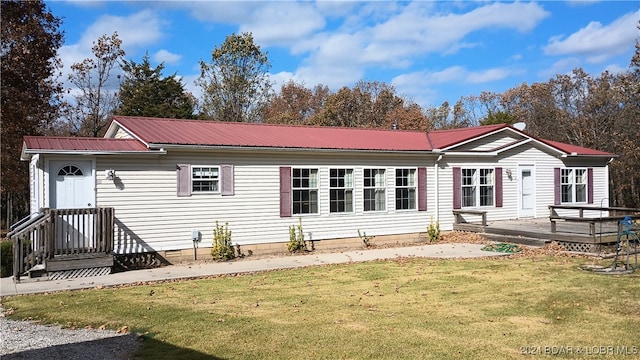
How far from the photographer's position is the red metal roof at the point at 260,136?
13141 mm

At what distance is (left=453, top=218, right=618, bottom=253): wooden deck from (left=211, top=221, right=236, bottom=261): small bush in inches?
318

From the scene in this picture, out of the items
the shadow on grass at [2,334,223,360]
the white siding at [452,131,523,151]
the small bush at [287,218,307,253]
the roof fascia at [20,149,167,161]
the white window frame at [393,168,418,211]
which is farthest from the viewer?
the white siding at [452,131,523,151]

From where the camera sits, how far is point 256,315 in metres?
7.35

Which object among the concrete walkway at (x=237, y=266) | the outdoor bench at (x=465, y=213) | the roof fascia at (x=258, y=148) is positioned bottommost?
the concrete walkway at (x=237, y=266)

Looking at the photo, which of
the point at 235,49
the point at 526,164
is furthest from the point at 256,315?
the point at 235,49

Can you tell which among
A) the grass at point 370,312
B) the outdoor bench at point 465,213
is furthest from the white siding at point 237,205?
the grass at point 370,312

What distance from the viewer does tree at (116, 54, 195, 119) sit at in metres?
33.2

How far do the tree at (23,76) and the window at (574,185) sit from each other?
2134cm

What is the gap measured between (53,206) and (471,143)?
43.6ft

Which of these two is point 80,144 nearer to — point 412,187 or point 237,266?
point 237,266

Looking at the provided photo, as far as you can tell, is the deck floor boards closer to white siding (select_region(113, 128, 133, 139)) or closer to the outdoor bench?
the outdoor bench

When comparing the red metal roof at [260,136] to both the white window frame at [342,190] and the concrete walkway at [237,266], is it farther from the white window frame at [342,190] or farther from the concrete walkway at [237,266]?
the concrete walkway at [237,266]

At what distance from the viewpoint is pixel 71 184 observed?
37.7 ft

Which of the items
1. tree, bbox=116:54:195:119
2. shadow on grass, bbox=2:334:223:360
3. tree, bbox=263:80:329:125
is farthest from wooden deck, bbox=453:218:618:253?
tree, bbox=263:80:329:125
